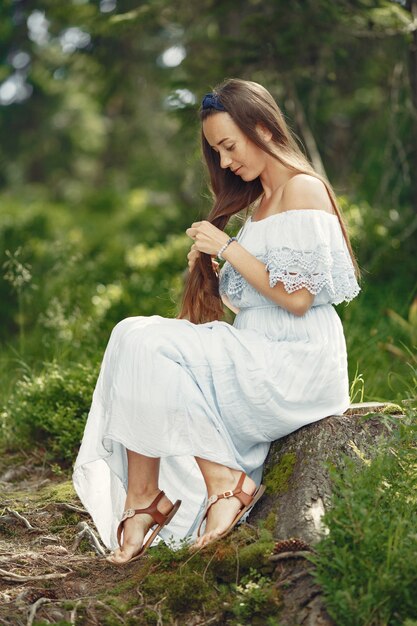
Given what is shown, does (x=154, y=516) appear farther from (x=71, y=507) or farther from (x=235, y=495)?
(x=71, y=507)

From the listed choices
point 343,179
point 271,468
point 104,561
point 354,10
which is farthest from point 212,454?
point 343,179

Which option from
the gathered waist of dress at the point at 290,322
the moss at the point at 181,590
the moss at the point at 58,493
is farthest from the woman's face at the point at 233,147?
the moss at the point at 58,493

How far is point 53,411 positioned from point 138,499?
62.1 inches

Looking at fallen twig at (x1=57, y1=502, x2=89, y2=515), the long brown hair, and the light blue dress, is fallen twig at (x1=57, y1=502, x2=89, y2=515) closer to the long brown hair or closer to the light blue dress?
the light blue dress

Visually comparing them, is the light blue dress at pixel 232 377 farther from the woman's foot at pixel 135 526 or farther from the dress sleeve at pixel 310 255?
the woman's foot at pixel 135 526

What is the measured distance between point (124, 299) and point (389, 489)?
14.4 feet

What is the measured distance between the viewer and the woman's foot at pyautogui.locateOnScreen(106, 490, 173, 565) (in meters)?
3.55

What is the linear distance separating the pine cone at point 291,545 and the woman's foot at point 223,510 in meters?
0.27

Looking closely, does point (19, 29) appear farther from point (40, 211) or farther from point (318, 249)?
point (318, 249)

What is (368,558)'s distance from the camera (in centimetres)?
285

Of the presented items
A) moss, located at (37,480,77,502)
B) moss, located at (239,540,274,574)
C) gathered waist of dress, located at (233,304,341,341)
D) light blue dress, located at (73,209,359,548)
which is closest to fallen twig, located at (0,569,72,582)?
light blue dress, located at (73,209,359,548)

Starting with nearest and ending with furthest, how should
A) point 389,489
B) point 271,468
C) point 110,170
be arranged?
point 389,489, point 271,468, point 110,170

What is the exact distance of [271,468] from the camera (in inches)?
147

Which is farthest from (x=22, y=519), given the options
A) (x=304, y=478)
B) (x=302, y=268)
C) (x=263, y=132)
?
(x=263, y=132)
